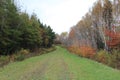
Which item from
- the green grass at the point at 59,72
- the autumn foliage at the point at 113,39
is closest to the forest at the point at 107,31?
the autumn foliage at the point at 113,39

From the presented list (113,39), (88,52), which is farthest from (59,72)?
(88,52)

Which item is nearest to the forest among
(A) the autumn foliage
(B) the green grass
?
(A) the autumn foliage

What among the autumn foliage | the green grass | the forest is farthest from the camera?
the autumn foliage

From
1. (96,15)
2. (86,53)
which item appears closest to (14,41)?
(86,53)

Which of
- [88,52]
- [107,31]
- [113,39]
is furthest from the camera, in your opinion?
[88,52]

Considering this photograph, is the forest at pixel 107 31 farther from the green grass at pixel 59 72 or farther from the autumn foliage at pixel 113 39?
the green grass at pixel 59 72

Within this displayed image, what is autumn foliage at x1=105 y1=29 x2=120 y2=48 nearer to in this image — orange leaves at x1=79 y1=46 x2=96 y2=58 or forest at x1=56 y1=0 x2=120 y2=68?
forest at x1=56 y1=0 x2=120 y2=68

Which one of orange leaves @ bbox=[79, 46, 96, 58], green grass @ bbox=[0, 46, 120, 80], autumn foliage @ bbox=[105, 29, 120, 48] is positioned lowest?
green grass @ bbox=[0, 46, 120, 80]

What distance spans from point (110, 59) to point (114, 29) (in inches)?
451

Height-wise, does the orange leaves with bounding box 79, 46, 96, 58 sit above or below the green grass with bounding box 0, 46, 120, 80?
above

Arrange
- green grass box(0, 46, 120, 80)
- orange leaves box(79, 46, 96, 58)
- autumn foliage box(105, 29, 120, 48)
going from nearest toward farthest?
1. green grass box(0, 46, 120, 80)
2. autumn foliage box(105, 29, 120, 48)
3. orange leaves box(79, 46, 96, 58)

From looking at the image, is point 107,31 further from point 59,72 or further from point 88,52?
point 59,72

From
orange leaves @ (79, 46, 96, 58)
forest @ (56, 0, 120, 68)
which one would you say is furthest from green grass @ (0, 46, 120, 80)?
orange leaves @ (79, 46, 96, 58)

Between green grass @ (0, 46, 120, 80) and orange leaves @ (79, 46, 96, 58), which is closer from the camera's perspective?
green grass @ (0, 46, 120, 80)
